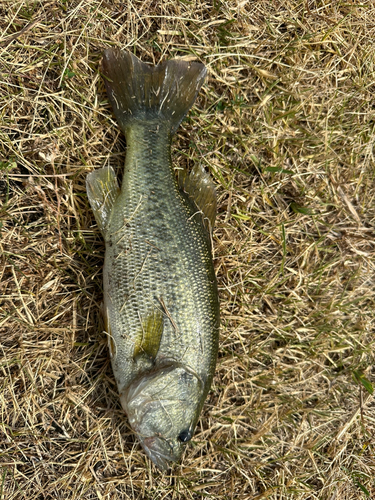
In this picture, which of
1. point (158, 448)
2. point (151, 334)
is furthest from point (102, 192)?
point (158, 448)

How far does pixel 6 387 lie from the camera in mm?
2574

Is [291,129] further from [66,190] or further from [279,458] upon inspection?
[279,458]

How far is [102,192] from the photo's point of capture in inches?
100

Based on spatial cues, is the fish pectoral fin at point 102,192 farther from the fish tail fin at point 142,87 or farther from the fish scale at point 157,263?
the fish tail fin at point 142,87

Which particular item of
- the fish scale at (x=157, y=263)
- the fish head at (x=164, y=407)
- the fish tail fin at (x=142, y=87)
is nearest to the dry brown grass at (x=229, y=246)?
the fish tail fin at (x=142, y=87)

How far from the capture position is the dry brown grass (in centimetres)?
262

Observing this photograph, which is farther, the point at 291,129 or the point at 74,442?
the point at 291,129

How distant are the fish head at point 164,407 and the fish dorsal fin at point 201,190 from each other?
3.02 feet

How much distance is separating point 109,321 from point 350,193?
81.4 inches

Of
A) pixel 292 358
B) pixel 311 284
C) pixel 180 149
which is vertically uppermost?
pixel 180 149

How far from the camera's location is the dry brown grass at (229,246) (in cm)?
262

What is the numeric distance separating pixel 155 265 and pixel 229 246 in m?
0.76

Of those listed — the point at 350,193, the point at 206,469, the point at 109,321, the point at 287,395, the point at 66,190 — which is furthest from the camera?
the point at 350,193

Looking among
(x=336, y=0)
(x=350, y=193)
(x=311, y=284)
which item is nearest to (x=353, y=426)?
(x=311, y=284)
